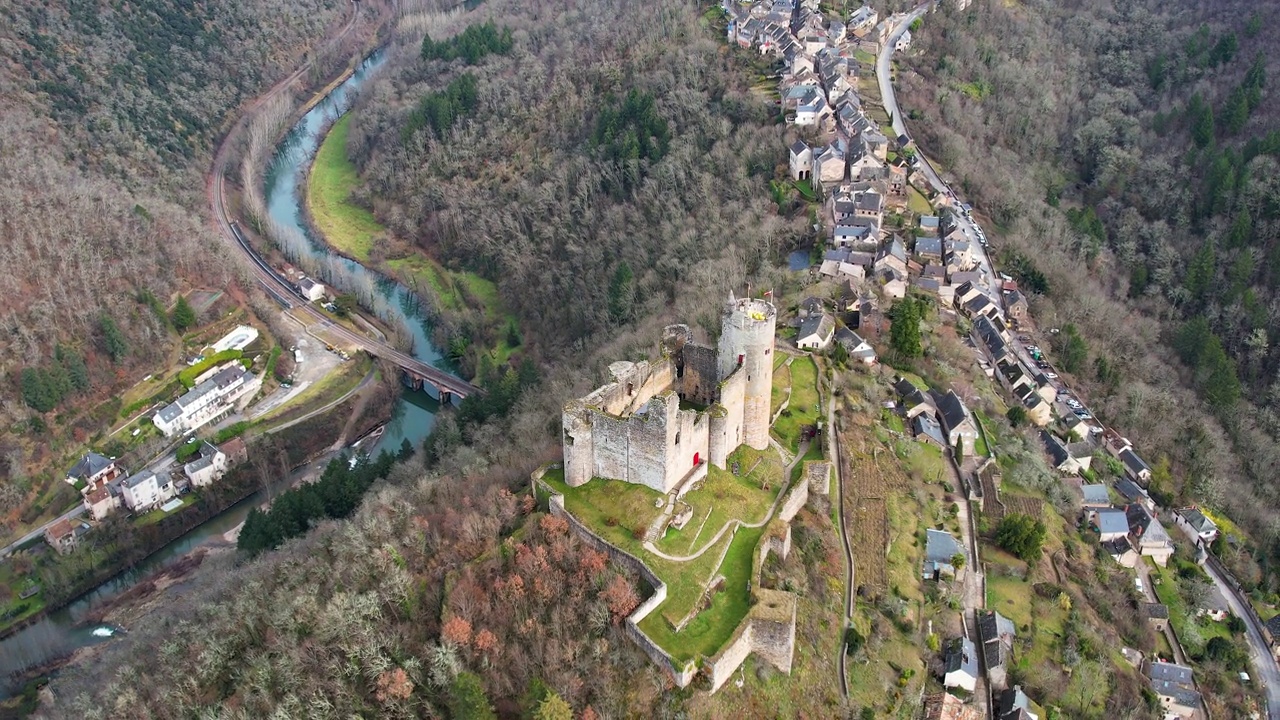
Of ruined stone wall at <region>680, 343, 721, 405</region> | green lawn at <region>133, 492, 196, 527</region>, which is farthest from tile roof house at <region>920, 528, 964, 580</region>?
green lawn at <region>133, 492, 196, 527</region>

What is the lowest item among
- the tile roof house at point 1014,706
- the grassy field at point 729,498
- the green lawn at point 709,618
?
the tile roof house at point 1014,706

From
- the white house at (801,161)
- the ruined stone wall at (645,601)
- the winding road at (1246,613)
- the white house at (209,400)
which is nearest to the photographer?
the ruined stone wall at (645,601)

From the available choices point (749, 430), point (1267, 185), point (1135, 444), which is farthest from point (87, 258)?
point (1267, 185)

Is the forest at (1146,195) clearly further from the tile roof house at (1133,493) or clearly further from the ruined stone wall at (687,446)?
the ruined stone wall at (687,446)

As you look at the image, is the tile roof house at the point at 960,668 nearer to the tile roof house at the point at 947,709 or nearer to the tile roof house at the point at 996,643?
the tile roof house at the point at 947,709

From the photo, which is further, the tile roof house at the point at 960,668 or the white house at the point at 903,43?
the white house at the point at 903,43

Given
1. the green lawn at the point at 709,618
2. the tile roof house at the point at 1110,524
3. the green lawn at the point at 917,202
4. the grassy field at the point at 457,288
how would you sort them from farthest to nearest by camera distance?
the grassy field at the point at 457,288
the green lawn at the point at 917,202
the tile roof house at the point at 1110,524
the green lawn at the point at 709,618

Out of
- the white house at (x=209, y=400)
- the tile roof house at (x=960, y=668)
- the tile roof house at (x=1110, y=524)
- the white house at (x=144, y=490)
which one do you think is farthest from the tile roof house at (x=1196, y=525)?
the white house at (x=144, y=490)

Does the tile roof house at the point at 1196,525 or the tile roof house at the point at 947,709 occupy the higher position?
the tile roof house at the point at 947,709
